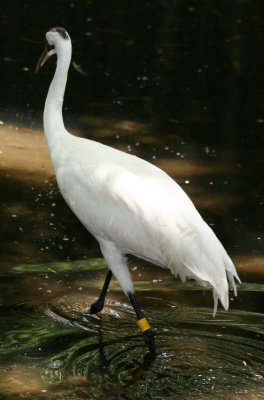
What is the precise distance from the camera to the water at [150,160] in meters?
4.25

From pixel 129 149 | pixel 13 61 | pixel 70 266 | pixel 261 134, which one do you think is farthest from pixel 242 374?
pixel 13 61

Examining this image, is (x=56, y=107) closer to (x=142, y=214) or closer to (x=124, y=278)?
(x=142, y=214)

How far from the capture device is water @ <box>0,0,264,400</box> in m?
4.25

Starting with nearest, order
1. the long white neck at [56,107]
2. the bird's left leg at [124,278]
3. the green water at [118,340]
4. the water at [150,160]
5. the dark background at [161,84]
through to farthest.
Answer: the green water at [118,340], the water at [150,160], the bird's left leg at [124,278], the long white neck at [56,107], the dark background at [161,84]

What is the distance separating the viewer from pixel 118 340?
455cm

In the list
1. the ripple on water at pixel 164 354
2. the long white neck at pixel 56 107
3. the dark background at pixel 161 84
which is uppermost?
the dark background at pixel 161 84

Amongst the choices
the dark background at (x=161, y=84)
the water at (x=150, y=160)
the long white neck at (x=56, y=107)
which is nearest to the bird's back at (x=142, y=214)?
the long white neck at (x=56, y=107)

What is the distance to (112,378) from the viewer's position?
13.6 feet

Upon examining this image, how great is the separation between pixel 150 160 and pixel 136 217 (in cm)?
282

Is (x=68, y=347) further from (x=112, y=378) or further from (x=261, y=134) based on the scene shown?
(x=261, y=134)

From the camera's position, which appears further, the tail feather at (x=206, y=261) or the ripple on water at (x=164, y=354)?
the tail feather at (x=206, y=261)

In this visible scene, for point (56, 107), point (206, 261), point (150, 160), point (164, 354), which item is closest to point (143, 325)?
point (164, 354)

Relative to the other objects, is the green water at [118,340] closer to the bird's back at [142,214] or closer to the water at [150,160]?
the water at [150,160]

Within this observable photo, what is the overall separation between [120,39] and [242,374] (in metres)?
6.96
